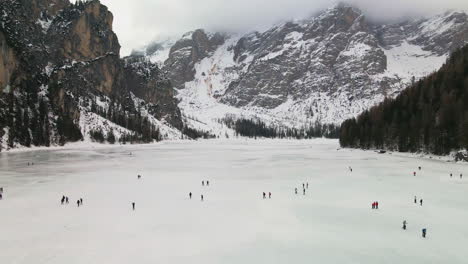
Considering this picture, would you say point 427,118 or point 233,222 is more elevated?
point 427,118

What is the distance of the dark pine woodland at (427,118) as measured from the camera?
96500 millimetres

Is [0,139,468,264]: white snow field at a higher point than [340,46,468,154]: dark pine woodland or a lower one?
lower

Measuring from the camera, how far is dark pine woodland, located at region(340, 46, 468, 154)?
96500 mm

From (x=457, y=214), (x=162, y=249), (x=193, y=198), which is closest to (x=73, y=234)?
(x=162, y=249)

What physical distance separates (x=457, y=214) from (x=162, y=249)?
29.9 meters

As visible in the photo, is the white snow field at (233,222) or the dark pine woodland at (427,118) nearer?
the white snow field at (233,222)

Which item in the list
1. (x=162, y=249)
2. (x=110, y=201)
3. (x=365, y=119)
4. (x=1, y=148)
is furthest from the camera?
(x=365, y=119)

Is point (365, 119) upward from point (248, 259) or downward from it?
upward

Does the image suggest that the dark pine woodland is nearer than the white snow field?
No

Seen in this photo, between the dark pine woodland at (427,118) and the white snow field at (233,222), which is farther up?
the dark pine woodland at (427,118)

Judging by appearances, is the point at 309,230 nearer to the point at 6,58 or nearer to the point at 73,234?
the point at 73,234

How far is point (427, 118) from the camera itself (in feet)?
351

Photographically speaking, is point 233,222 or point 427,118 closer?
point 233,222

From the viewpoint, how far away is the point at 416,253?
2620cm
